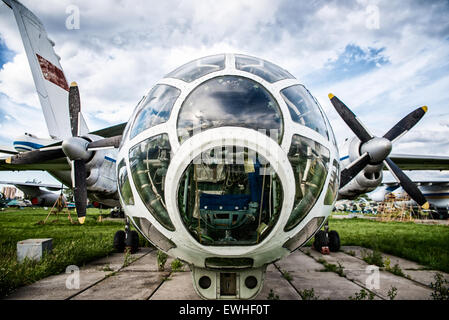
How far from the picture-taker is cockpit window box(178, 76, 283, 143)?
213 cm

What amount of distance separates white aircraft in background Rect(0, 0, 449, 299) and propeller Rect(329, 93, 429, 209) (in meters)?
3.07

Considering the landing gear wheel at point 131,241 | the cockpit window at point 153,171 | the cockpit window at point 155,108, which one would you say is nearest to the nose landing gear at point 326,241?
the landing gear wheel at point 131,241

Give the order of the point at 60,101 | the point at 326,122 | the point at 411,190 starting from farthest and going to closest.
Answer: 1. the point at 60,101
2. the point at 411,190
3. the point at 326,122

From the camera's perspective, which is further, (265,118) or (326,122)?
(326,122)

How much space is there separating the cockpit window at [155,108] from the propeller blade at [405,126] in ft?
17.8

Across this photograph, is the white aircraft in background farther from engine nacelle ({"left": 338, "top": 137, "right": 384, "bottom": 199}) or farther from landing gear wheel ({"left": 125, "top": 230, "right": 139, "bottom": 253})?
landing gear wheel ({"left": 125, "top": 230, "right": 139, "bottom": 253})

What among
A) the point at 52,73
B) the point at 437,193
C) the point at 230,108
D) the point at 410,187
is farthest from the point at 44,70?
the point at 437,193

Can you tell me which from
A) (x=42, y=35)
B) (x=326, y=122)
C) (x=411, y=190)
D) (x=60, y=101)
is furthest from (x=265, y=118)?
(x=42, y=35)

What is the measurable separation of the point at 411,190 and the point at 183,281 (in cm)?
501

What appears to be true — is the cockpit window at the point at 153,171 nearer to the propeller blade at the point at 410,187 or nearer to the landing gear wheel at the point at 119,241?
the propeller blade at the point at 410,187

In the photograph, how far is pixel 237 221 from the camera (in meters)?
2.38

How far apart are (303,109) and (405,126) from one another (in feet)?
16.1
